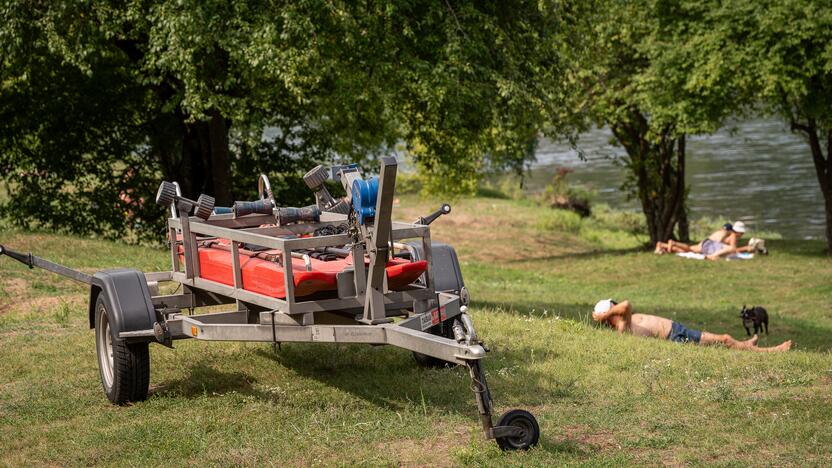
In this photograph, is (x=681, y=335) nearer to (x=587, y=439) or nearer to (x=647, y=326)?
(x=647, y=326)

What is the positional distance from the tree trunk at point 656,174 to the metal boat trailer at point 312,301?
20.1 metres

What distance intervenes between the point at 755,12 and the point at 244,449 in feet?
60.3

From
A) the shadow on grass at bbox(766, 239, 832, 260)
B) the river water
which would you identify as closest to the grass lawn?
the shadow on grass at bbox(766, 239, 832, 260)

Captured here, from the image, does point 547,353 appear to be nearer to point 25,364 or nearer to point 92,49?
point 25,364

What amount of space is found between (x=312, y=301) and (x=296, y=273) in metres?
0.23

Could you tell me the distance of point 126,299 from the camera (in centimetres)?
796

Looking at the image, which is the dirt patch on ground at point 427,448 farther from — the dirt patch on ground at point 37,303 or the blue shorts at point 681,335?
the dirt patch on ground at point 37,303

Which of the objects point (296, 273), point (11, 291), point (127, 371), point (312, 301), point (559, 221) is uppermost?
point (296, 273)

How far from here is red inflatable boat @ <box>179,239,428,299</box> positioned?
708cm

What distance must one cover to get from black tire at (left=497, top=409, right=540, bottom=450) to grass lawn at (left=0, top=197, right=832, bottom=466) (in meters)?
0.09

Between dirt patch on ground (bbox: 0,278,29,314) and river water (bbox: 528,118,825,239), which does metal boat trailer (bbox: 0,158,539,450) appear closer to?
dirt patch on ground (bbox: 0,278,29,314)

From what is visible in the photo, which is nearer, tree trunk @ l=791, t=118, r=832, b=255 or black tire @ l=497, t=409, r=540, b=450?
black tire @ l=497, t=409, r=540, b=450

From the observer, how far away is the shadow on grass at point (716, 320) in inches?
545

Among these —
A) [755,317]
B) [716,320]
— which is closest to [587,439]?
[755,317]
